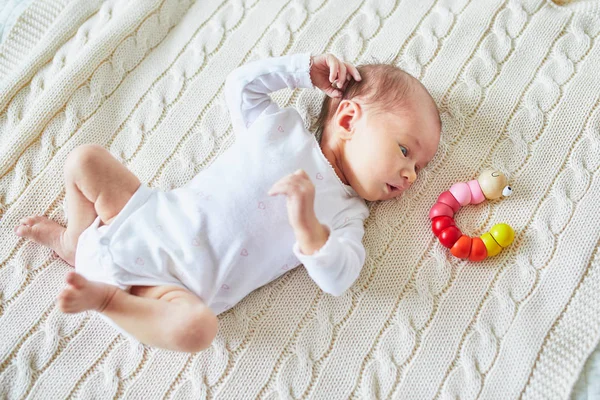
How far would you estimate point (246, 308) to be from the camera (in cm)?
123

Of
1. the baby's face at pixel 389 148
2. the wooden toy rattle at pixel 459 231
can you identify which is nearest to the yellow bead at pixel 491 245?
the wooden toy rattle at pixel 459 231

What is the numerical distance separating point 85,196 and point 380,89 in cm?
70

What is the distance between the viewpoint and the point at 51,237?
1.22m

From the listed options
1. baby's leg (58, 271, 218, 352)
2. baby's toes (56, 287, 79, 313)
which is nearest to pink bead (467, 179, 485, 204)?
baby's leg (58, 271, 218, 352)

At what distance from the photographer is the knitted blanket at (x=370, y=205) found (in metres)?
1.17

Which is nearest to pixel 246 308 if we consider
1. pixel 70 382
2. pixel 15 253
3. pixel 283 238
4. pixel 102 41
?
pixel 283 238

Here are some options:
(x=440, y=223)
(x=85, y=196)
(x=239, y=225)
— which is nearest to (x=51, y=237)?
(x=85, y=196)

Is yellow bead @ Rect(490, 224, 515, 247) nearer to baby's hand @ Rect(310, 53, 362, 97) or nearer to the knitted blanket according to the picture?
the knitted blanket

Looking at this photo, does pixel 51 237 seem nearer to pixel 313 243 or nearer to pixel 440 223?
pixel 313 243

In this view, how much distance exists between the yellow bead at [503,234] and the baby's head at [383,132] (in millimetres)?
221

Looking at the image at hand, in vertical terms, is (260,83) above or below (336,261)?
above

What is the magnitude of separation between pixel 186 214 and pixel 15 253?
0.42m

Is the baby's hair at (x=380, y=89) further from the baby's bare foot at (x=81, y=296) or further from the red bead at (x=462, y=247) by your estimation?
the baby's bare foot at (x=81, y=296)

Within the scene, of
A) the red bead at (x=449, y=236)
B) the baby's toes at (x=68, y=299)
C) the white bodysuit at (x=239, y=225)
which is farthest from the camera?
the red bead at (x=449, y=236)
